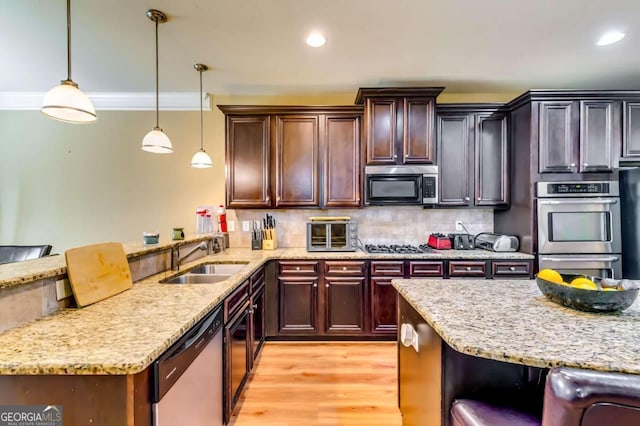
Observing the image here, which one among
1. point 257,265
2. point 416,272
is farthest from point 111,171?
point 416,272

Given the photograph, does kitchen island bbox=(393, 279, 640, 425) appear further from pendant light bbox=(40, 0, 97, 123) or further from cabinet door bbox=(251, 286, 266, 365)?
pendant light bbox=(40, 0, 97, 123)

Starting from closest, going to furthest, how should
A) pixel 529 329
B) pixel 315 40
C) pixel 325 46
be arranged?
A: 1. pixel 529 329
2. pixel 315 40
3. pixel 325 46

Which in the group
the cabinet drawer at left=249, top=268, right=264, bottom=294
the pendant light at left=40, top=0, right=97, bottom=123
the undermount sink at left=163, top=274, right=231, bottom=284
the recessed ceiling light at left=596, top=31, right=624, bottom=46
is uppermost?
the recessed ceiling light at left=596, top=31, right=624, bottom=46

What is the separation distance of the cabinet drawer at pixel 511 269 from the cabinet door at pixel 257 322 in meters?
2.28

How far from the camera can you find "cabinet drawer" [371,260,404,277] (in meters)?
2.99

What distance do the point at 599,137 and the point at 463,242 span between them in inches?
63.0

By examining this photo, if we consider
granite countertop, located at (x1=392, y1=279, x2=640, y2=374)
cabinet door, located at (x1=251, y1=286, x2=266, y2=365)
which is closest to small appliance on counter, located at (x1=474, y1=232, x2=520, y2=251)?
granite countertop, located at (x1=392, y1=279, x2=640, y2=374)

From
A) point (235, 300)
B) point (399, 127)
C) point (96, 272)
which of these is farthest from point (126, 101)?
point (399, 127)

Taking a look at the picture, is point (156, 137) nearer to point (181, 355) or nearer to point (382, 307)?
point (181, 355)

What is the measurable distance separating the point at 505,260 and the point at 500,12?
6.98 feet

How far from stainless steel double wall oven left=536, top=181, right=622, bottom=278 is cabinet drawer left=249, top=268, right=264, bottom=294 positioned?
2.69m

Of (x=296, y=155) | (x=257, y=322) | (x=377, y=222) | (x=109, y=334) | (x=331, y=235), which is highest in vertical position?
(x=296, y=155)

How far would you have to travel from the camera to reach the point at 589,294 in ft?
4.01

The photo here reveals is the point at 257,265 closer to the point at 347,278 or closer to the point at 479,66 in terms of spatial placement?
the point at 347,278
